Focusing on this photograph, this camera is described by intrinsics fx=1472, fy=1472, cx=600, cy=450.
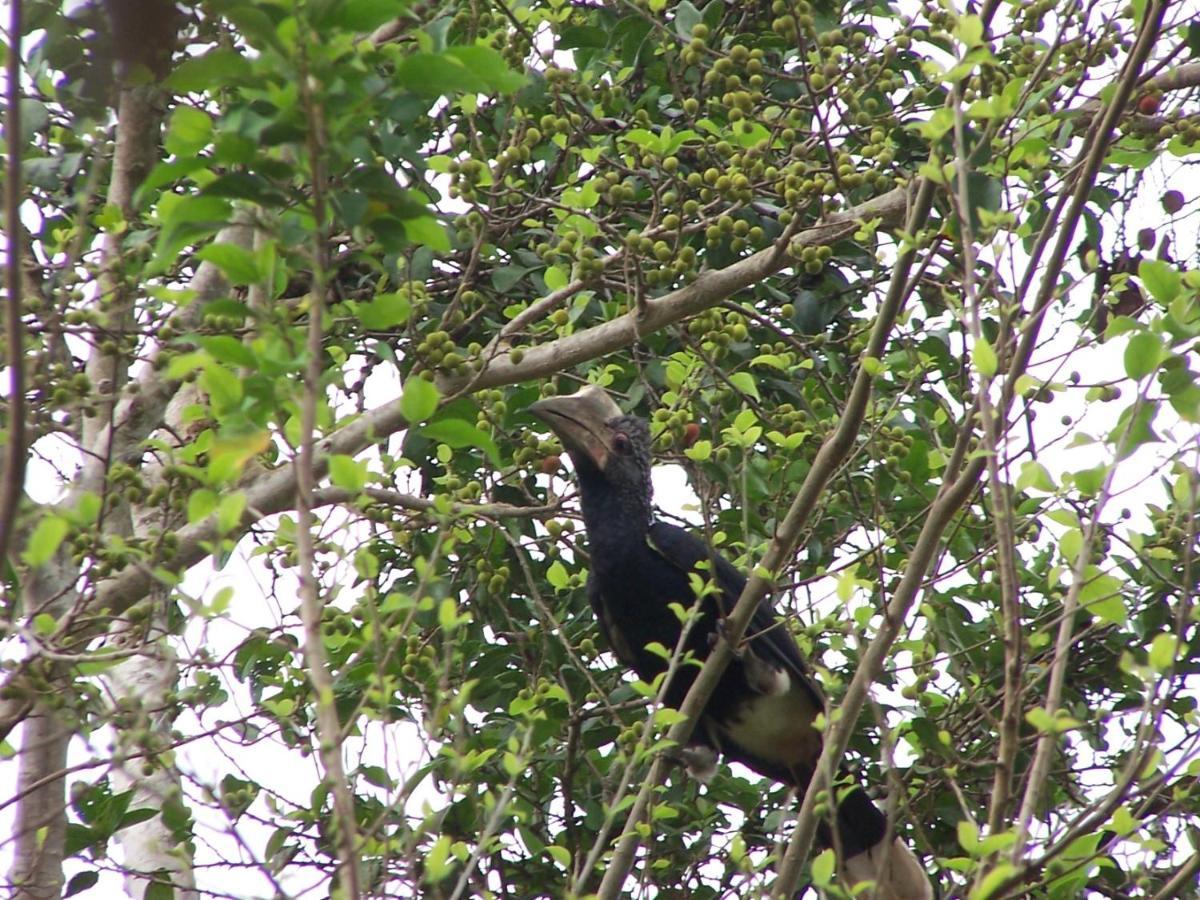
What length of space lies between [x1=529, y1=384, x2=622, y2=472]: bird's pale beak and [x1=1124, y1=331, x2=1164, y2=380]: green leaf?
1.97 m

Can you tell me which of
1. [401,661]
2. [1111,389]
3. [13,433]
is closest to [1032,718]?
[1111,389]

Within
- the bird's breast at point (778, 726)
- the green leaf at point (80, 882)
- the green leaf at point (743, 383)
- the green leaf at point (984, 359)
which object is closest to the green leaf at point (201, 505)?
the green leaf at point (984, 359)

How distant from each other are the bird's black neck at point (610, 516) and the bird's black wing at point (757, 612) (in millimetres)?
63

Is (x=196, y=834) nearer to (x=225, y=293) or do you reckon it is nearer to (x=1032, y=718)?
(x=225, y=293)

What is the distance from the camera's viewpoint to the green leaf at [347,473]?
1.99m

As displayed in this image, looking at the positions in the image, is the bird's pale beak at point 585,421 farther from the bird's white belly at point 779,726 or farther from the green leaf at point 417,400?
the green leaf at point 417,400

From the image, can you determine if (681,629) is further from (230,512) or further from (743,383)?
(230,512)

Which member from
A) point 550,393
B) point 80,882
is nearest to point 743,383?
point 550,393

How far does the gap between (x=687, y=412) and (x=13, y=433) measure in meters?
2.32

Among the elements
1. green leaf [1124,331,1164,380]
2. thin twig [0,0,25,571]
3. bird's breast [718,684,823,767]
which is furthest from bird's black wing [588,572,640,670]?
thin twig [0,0,25,571]

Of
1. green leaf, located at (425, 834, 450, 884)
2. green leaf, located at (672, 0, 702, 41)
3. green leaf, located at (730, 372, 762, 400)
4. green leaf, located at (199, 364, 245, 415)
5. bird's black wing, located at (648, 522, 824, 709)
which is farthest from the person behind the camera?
bird's black wing, located at (648, 522, 824, 709)

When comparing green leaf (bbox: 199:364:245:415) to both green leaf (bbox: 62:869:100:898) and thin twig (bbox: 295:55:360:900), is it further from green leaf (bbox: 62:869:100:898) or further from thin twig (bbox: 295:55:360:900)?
green leaf (bbox: 62:869:100:898)

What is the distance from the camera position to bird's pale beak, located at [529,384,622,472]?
408 cm

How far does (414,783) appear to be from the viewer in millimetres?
2797
